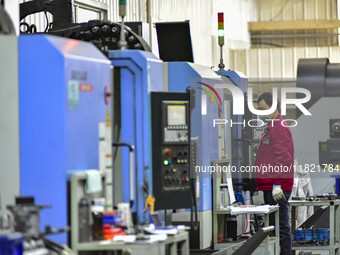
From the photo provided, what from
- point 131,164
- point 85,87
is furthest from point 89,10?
point 85,87

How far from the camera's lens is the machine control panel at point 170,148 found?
4895 millimetres

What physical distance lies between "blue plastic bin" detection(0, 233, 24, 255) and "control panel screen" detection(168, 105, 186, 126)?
1.77 meters

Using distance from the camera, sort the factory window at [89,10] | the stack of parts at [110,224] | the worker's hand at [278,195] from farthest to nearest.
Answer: the factory window at [89,10], the worker's hand at [278,195], the stack of parts at [110,224]

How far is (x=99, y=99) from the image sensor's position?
14.2ft

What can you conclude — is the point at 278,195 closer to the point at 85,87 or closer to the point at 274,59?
the point at 85,87

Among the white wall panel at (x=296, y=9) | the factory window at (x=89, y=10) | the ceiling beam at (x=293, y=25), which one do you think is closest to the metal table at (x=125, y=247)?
the factory window at (x=89, y=10)

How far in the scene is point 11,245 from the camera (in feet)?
10.7

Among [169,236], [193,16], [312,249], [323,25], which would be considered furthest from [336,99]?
[169,236]

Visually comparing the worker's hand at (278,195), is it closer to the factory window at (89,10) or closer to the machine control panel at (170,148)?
the machine control panel at (170,148)

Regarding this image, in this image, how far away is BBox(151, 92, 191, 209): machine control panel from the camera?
4.89 meters

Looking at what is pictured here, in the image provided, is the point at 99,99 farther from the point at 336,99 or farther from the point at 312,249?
the point at 336,99

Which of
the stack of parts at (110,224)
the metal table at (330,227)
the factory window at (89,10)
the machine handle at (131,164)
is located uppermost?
the factory window at (89,10)

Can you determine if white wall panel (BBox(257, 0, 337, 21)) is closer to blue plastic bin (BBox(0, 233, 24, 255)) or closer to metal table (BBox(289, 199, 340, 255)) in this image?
metal table (BBox(289, 199, 340, 255))

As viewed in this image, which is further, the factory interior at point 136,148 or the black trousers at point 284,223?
the black trousers at point 284,223
